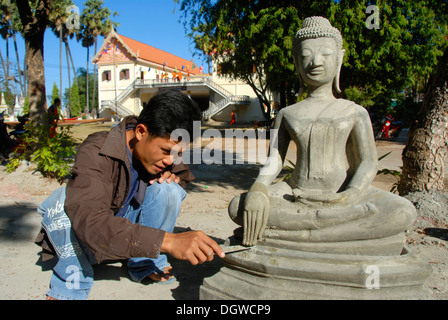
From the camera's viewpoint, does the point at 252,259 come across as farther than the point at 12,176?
No

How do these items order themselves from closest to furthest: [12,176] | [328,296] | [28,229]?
[328,296]
[28,229]
[12,176]

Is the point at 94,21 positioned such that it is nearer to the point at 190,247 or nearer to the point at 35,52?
the point at 35,52

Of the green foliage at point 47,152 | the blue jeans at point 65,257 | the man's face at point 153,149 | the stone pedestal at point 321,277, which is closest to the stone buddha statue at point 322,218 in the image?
the stone pedestal at point 321,277

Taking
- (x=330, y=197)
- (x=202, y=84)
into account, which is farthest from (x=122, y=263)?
(x=202, y=84)

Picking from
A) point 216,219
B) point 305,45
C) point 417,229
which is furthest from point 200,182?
point 305,45

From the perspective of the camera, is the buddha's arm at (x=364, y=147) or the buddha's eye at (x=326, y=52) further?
the buddha's eye at (x=326, y=52)

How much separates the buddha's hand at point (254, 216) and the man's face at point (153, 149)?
588 millimetres

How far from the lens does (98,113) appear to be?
32875 mm

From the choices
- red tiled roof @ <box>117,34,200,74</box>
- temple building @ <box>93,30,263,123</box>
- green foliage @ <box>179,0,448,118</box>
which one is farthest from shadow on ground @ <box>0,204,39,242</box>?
red tiled roof @ <box>117,34,200,74</box>

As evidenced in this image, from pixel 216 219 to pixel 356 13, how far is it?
5.86 m

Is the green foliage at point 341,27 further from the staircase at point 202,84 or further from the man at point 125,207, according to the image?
the staircase at point 202,84

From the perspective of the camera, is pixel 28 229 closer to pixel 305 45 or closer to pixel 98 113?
pixel 305 45

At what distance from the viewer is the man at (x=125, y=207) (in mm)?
1747

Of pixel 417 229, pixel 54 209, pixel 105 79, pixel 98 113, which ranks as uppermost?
pixel 105 79
